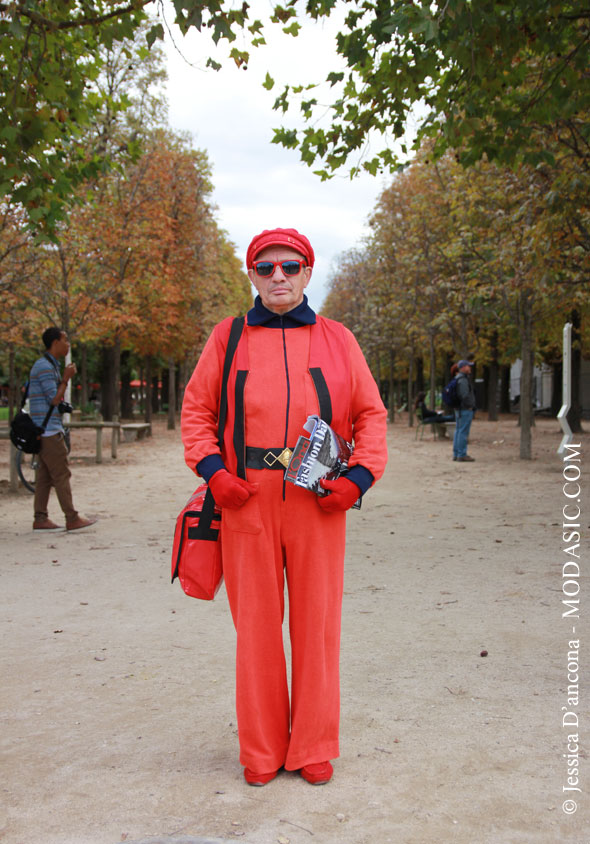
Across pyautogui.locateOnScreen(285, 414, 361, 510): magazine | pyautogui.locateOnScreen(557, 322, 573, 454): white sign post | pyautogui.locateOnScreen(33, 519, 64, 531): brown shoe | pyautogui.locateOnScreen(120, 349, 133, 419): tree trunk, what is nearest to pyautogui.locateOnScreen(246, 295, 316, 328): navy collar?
pyautogui.locateOnScreen(285, 414, 361, 510): magazine

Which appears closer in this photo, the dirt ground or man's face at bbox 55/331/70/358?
the dirt ground

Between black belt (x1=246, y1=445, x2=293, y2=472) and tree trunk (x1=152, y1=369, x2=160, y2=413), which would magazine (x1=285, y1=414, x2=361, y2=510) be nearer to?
black belt (x1=246, y1=445, x2=293, y2=472)

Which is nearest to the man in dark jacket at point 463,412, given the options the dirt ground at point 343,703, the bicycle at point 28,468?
the bicycle at point 28,468

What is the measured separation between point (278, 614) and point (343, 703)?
1.08 meters

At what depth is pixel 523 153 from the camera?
9492mm

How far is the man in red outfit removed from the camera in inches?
127

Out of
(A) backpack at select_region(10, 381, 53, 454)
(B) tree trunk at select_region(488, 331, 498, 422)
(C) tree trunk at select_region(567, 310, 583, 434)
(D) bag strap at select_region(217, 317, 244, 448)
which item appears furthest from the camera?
(B) tree trunk at select_region(488, 331, 498, 422)

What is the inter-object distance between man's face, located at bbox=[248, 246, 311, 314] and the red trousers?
0.69 m

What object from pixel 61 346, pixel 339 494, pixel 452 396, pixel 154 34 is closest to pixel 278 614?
pixel 339 494

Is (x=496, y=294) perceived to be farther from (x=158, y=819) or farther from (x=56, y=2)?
(x=158, y=819)

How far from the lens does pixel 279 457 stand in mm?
3215

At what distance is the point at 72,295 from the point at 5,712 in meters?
17.4

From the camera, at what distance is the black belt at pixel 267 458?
3.21 meters

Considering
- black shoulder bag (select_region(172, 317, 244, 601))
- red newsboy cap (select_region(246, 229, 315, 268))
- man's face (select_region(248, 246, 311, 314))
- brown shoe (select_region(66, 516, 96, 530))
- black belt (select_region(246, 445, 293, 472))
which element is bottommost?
brown shoe (select_region(66, 516, 96, 530))
